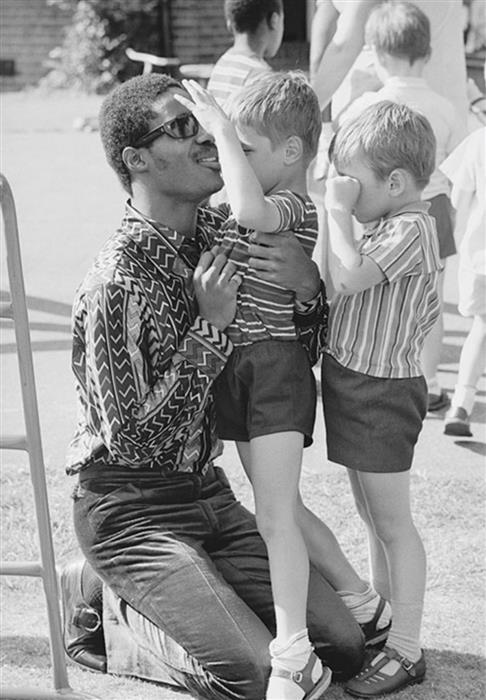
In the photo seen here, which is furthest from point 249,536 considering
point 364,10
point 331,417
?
point 364,10

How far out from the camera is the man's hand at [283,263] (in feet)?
9.97

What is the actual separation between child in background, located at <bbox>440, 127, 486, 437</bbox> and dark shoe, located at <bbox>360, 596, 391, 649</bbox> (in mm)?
1905

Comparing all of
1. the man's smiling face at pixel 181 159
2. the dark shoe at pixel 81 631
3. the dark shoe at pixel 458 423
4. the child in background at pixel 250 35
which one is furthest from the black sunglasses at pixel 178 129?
the child in background at pixel 250 35

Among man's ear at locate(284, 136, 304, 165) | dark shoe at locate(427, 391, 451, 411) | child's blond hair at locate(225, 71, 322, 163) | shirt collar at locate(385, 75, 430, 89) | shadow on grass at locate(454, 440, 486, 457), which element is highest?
child's blond hair at locate(225, 71, 322, 163)

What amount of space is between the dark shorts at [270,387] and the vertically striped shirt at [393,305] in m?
0.15

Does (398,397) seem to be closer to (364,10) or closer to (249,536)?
(249,536)

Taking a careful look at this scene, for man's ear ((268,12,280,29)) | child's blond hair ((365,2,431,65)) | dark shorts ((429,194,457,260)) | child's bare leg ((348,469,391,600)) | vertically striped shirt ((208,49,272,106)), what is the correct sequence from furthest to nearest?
man's ear ((268,12,280,29)), vertically striped shirt ((208,49,272,106)), dark shorts ((429,194,457,260)), child's blond hair ((365,2,431,65)), child's bare leg ((348,469,391,600))

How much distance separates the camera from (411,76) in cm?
507

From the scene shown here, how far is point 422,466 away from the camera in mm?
4871

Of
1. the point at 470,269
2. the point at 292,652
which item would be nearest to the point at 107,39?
the point at 470,269

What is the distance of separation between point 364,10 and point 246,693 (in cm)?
342

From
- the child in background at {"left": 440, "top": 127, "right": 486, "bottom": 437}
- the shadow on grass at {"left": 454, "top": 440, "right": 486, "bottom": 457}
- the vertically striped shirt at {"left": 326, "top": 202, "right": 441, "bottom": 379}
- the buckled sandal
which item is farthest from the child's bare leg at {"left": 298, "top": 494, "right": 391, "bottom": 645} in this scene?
the child in background at {"left": 440, "top": 127, "right": 486, "bottom": 437}

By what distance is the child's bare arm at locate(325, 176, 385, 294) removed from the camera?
120 inches

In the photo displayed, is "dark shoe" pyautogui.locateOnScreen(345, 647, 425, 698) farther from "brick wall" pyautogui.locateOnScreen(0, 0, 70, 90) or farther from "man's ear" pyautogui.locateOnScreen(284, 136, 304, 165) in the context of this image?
"brick wall" pyautogui.locateOnScreen(0, 0, 70, 90)
